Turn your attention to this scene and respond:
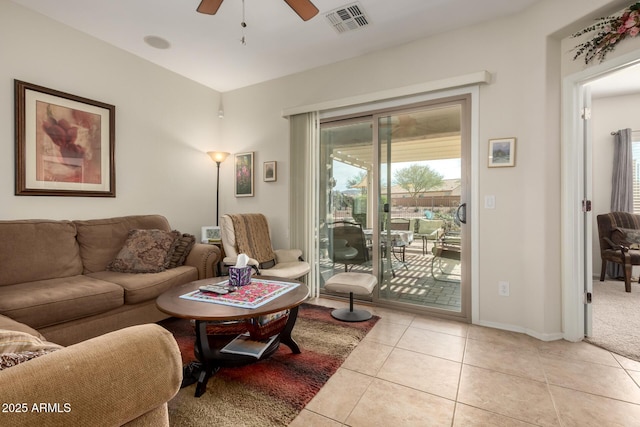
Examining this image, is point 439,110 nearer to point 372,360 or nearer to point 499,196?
point 499,196

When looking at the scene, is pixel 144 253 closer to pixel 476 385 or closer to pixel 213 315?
pixel 213 315

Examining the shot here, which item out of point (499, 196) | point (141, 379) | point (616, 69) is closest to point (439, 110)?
point (499, 196)

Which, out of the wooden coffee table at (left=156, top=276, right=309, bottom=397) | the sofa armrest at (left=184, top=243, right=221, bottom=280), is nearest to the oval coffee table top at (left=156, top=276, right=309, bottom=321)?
the wooden coffee table at (left=156, top=276, right=309, bottom=397)

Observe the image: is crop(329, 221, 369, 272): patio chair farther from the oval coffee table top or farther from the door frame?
the door frame

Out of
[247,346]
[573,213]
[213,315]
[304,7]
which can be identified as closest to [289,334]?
[247,346]

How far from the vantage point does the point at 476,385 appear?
1787mm

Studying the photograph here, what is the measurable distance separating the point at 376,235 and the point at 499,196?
4.08ft

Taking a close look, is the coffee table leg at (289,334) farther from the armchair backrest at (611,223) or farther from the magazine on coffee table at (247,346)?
the armchair backrest at (611,223)

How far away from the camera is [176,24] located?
2.72 metres

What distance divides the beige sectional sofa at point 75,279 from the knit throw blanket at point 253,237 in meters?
0.32

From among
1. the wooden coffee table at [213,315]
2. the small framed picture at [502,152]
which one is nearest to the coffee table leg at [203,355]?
the wooden coffee table at [213,315]

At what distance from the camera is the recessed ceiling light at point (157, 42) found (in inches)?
116

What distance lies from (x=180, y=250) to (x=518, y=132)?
3369 millimetres

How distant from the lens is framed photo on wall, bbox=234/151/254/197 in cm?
403
